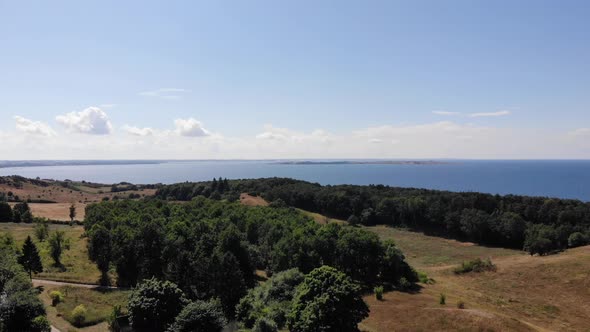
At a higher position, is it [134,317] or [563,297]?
[134,317]

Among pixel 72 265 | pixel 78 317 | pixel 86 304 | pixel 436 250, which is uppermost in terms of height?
pixel 78 317

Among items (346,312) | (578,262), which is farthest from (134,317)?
(578,262)

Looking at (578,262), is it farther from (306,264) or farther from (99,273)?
(99,273)

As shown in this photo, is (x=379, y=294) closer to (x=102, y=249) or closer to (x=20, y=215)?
(x=102, y=249)

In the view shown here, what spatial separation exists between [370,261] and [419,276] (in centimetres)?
939

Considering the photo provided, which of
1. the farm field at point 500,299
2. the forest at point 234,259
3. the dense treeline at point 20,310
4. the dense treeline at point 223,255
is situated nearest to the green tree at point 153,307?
the forest at point 234,259

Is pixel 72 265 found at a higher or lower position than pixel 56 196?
lower

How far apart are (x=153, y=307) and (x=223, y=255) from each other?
860cm

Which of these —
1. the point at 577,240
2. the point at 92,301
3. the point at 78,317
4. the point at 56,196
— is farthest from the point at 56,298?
the point at 56,196

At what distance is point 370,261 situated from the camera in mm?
45781

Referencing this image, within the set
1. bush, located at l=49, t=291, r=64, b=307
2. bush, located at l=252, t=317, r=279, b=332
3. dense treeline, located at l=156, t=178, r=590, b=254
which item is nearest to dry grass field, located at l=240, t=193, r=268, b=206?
dense treeline, located at l=156, t=178, r=590, b=254

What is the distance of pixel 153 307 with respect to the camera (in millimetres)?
28172

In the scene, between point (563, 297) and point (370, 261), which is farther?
point (370, 261)

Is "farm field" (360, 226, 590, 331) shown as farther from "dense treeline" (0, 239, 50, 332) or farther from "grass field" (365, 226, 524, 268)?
"dense treeline" (0, 239, 50, 332)
